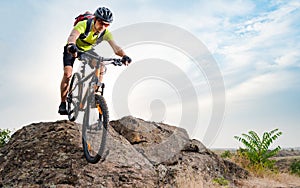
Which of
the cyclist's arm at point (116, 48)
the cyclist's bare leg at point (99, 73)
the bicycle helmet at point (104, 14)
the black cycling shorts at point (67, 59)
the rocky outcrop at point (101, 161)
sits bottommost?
the rocky outcrop at point (101, 161)

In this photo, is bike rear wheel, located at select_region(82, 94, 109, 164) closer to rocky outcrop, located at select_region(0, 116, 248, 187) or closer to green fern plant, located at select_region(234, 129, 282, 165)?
rocky outcrop, located at select_region(0, 116, 248, 187)

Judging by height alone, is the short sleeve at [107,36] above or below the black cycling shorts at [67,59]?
above

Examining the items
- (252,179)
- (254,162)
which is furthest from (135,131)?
(254,162)

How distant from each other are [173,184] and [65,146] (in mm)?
2883

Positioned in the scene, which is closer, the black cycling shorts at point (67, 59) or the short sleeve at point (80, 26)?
the short sleeve at point (80, 26)

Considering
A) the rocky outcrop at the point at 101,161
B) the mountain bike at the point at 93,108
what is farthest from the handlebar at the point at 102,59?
the rocky outcrop at the point at 101,161

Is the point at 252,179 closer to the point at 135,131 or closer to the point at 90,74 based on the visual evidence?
the point at 135,131

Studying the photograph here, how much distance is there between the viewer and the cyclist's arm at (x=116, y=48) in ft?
25.6

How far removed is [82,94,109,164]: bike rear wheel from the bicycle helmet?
5.35 ft

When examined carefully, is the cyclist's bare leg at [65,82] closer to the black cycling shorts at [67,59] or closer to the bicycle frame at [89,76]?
the black cycling shorts at [67,59]

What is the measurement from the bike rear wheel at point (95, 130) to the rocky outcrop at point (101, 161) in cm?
29

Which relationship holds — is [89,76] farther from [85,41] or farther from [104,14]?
[104,14]

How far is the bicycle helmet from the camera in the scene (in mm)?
6914

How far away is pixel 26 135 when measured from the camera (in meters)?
8.26
